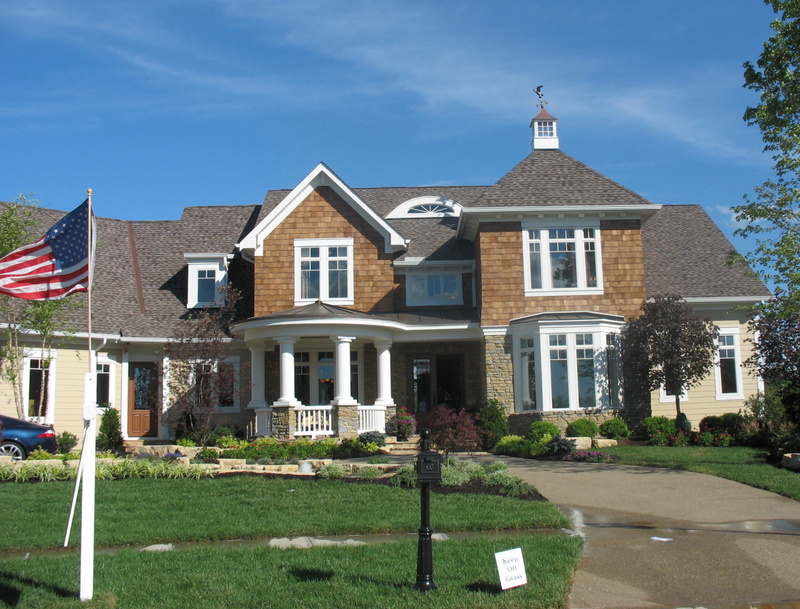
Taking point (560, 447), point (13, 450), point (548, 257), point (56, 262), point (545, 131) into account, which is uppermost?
point (545, 131)

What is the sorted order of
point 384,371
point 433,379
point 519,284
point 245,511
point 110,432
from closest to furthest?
1. point 245,511
2. point 110,432
3. point 519,284
4. point 384,371
5. point 433,379

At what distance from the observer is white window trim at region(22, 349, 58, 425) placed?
20117 millimetres

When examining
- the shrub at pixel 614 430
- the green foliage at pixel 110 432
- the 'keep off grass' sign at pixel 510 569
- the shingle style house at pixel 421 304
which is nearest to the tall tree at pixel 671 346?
the shingle style house at pixel 421 304

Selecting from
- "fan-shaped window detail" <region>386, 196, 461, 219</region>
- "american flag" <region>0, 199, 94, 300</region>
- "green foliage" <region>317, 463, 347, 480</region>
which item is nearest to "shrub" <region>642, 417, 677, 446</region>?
"green foliage" <region>317, 463, 347, 480</region>

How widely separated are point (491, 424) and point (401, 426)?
2.54m

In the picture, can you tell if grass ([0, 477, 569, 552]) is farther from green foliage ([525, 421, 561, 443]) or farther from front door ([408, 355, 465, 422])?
front door ([408, 355, 465, 422])

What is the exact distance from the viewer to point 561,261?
21.8 m

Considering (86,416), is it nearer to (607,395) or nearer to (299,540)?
(299,540)

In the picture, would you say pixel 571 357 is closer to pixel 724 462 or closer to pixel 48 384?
pixel 724 462

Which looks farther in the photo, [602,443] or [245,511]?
[602,443]

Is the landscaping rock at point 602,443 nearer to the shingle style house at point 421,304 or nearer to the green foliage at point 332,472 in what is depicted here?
the shingle style house at point 421,304

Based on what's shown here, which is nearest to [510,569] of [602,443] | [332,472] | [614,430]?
[332,472]

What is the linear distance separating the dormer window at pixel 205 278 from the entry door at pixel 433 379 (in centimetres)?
626

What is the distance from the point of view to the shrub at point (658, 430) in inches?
749
